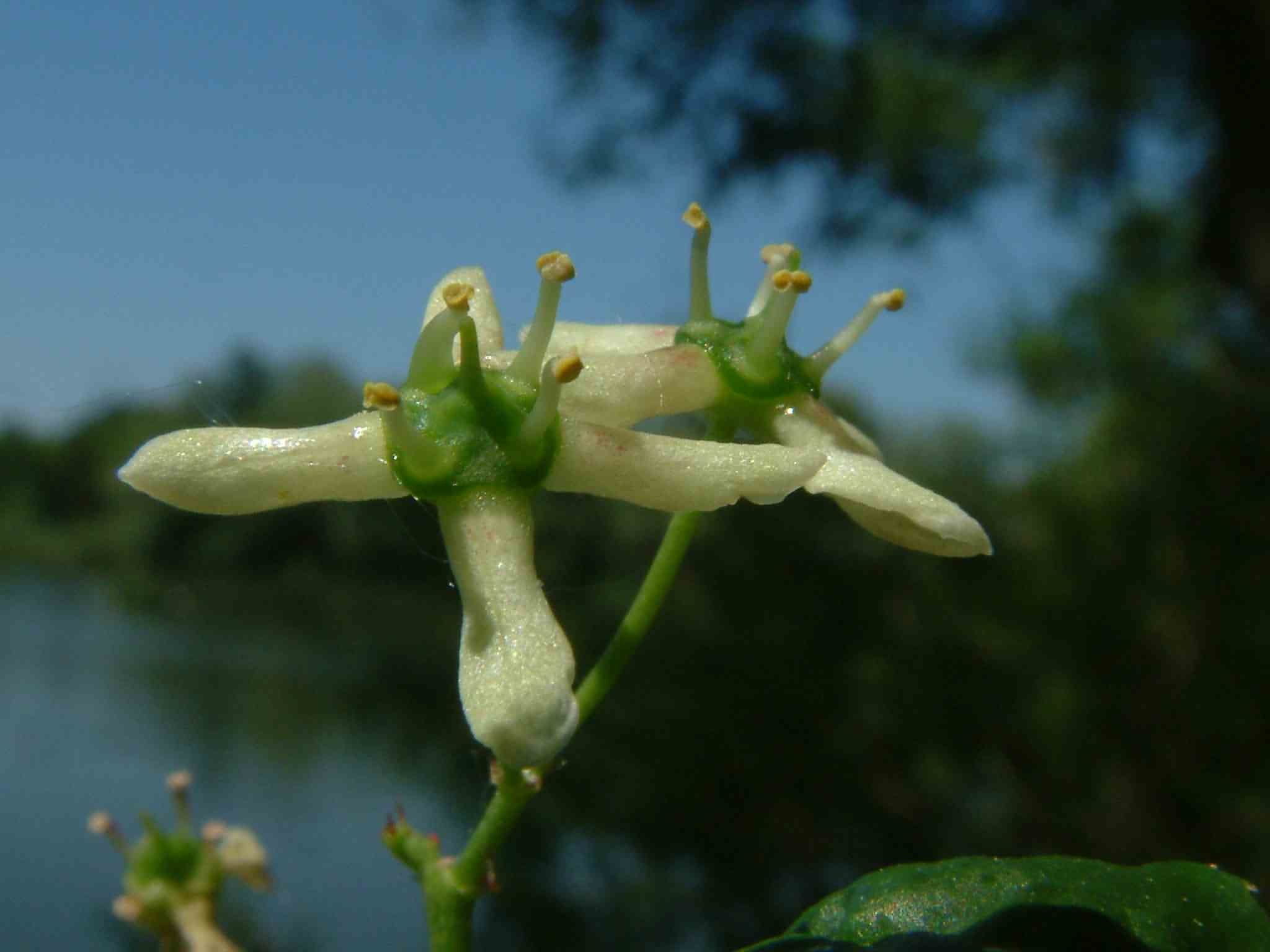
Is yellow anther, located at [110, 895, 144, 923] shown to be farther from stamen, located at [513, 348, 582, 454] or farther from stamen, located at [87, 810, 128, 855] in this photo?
stamen, located at [513, 348, 582, 454]

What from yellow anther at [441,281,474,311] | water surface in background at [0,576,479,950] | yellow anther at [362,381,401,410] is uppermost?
yellow anther at [441,281,474,311]

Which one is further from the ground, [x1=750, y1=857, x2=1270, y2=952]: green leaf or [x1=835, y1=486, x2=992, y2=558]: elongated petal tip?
[x1=835, y1=486, x2=992, y2=558]: elongated petal tip

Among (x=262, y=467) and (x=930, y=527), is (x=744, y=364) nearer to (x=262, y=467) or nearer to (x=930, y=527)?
(x=930, y=527)

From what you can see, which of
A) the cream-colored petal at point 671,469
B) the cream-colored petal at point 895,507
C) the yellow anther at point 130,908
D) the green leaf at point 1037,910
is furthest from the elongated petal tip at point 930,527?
the yellow anther at point 130,908

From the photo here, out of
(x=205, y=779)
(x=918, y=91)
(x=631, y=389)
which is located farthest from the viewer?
(x=205, y=779)

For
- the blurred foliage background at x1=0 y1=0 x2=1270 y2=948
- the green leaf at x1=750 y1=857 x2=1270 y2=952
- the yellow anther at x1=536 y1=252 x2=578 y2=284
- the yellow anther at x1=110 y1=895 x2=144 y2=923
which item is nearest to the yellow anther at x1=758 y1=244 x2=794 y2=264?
the yellow anther at x1=536 y1=252 x2=578 y2=284

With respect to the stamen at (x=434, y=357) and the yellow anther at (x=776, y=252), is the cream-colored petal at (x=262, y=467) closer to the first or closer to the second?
the stamen at (x=434, y=357)

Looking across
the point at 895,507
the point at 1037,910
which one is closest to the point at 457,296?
the point at 895,507
